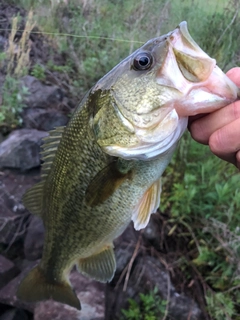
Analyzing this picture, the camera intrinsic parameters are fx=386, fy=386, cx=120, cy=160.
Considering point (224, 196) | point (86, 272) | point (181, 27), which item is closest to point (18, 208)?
point (86, 272)

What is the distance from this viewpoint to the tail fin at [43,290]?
6.45 ft

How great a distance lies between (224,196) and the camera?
260cm

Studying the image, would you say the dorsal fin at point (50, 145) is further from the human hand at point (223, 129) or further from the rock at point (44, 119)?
the rock at point (44, 119)

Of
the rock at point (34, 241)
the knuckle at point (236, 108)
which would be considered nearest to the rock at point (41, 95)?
the rock at point (34, 241)

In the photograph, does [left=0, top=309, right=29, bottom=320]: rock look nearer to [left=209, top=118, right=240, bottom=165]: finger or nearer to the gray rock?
the gray rock

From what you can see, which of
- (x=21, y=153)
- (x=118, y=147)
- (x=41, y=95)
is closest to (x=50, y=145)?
(x=118, y=147)

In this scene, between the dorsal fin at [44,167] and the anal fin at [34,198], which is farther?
the anal fin at [34,198]

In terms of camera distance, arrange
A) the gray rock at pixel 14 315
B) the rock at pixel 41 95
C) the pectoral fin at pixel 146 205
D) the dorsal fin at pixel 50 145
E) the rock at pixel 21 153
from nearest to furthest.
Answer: the pectoral fin at pixel 146 205 < the dorsal fin at pixel 50 145 < the gray rock at pixel 14 315 < the rock at pixel 21 153 < the rock at pixel 41 95

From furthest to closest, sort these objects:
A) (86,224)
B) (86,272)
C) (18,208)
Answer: (18,208) < (86,272) < (86,224)

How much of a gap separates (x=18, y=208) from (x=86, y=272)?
138cm

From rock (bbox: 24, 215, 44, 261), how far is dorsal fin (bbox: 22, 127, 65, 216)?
1.09 m

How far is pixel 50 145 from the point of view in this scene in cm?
162

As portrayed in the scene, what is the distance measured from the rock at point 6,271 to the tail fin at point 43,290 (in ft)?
2.49

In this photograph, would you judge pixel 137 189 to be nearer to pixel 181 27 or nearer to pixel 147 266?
pixel 181 27
